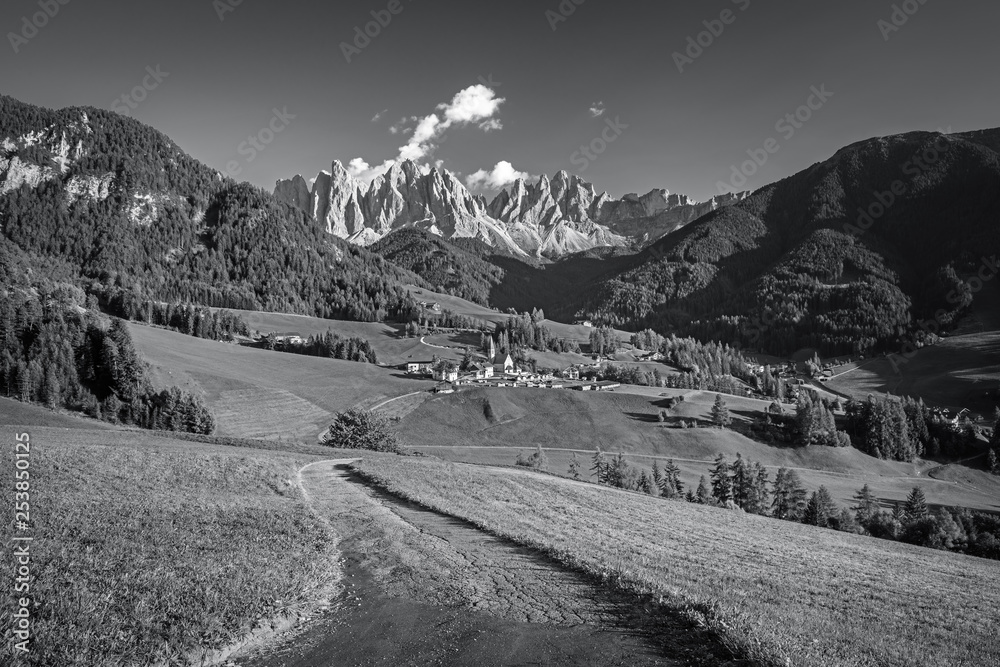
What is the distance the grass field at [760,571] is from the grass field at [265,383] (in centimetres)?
6108

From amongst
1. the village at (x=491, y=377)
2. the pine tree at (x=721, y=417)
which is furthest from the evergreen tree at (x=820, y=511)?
the village at (x=491, y=377)

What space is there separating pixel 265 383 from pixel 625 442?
83640 mm

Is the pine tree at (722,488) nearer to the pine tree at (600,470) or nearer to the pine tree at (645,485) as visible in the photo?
the pine tree at (645,485)

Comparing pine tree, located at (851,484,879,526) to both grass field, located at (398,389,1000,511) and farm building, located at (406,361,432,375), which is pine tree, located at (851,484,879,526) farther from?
farm building, located at (406,361,432,375)

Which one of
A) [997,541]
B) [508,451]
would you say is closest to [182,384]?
[508,451]

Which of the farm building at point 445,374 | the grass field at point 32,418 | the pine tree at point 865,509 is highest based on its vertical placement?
the farm building at point 445,374

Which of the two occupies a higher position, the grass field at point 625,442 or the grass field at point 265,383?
the grass field at point 265,383

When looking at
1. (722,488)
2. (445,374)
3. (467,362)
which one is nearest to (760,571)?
(722,488)

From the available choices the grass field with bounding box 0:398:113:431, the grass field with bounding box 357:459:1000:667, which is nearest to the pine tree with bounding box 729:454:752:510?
the grass field with bounding box 357:459:1000:667

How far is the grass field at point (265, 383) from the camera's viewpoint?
301ft

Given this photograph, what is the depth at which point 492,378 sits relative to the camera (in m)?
Answer: 160

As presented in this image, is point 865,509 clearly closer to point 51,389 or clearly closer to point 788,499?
point 788,499

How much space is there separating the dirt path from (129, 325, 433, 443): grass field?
7890 centimetres

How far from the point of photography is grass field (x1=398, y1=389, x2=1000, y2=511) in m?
106
